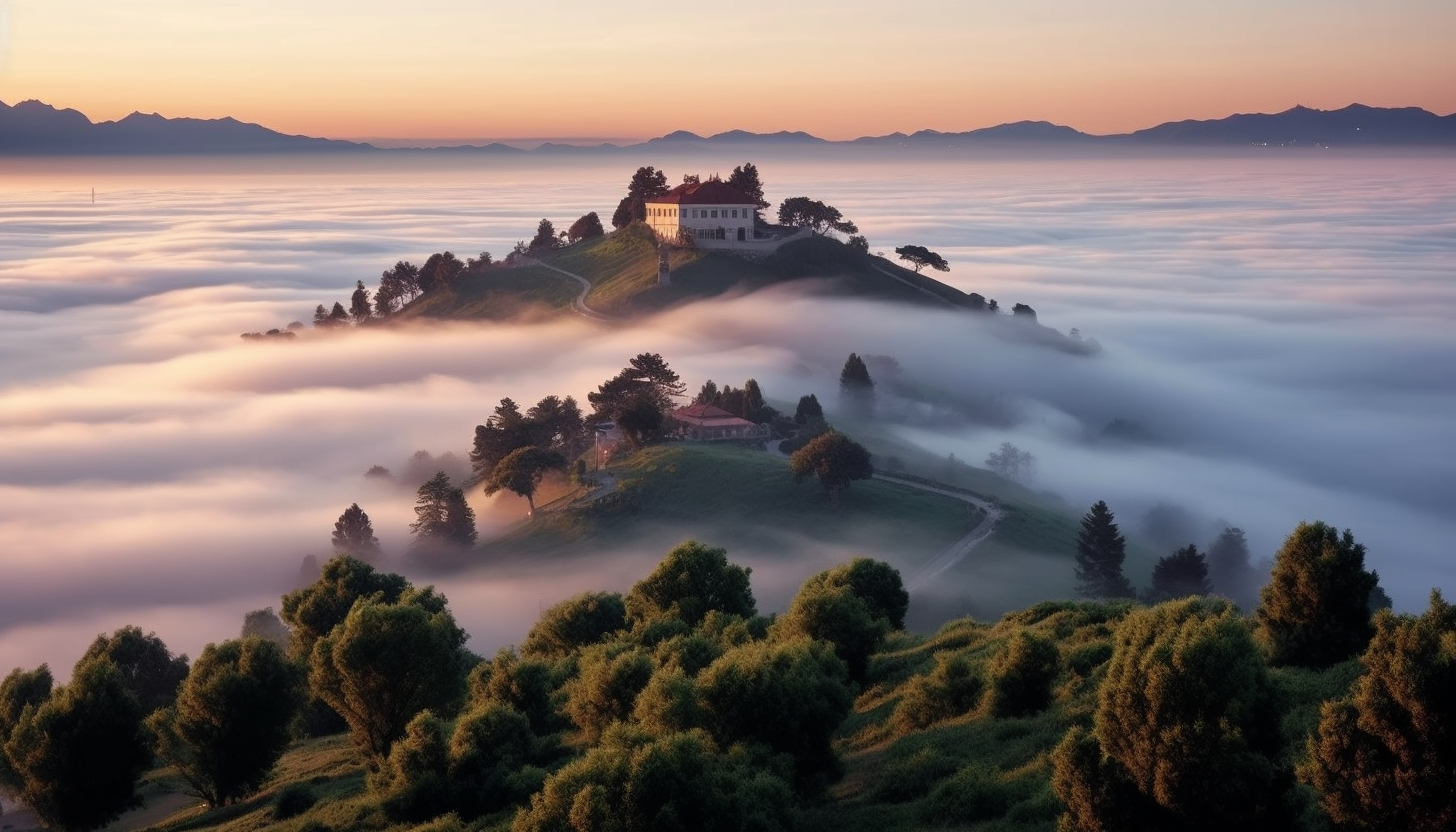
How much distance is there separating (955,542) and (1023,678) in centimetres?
5194

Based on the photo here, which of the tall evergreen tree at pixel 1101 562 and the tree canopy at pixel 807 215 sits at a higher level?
the tree canopy at pixel 807 215

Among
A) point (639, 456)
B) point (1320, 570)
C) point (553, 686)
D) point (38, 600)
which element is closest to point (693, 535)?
point (639, 456)

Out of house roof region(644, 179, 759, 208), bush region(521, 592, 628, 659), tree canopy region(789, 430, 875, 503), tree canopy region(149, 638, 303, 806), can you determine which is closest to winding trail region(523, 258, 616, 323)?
house roof region(644, 179, 759, 208)

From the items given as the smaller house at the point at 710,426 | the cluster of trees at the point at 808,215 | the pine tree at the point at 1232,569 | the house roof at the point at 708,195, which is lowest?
the pine tree at the point at 1232,569

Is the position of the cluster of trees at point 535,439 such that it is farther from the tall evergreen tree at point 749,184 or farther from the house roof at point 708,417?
the tall evergreen tree at point 749,184

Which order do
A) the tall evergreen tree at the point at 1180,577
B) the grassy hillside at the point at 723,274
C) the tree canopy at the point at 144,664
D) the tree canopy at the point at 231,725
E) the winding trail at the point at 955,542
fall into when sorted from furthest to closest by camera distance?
the grassy hillside at the point at 723,274 → the winding trail at the point at 955,542 → the tall evergreen tree at the point at 1180,577 → the tree canopy at the point at 144,664 → the tree canopy at the point at 231,725

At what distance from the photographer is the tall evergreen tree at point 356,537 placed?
328ft

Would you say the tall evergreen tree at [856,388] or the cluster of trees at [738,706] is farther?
the tall evergreen tree at [856,388]

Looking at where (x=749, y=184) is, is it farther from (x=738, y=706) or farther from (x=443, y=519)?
(x=738, y=706)

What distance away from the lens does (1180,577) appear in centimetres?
7656

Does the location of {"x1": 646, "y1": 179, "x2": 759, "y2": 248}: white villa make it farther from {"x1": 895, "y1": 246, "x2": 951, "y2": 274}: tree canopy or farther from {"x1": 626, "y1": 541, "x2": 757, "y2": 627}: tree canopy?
{"x1": 626, "y1": 541, "x2": 757, "y2": 627}: tree canopy

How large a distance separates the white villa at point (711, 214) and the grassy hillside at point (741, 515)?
61.6 meters

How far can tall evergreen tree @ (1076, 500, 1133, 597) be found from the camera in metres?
75.9

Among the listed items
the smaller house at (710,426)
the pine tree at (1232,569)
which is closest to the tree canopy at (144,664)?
the smaller house at (710,426)
